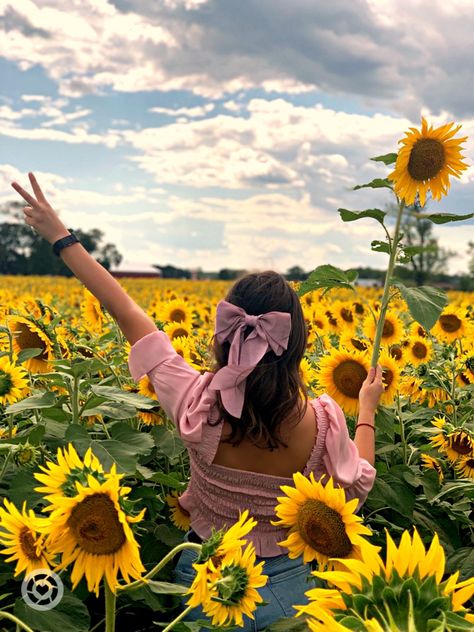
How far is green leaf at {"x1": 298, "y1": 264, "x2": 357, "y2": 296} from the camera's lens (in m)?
2.88

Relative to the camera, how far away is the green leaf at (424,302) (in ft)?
8.54

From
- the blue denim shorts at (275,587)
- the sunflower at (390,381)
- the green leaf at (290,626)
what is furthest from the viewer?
the sunflower at (390,381)

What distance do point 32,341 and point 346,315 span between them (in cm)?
282

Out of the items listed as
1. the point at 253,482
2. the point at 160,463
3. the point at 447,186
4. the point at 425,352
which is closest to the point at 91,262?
the point at 253,482

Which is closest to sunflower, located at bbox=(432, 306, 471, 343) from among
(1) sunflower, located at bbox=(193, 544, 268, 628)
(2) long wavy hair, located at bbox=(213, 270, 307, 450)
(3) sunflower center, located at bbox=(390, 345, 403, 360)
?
(3) sunflower center, located at bbox=(390, 345, 403, 360)

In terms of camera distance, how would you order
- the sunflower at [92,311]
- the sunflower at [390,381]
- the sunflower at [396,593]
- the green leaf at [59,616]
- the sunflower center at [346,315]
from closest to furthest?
the sunflower at [396,593], the green leaf at [59,616], the sunflower at [390,381], the sunflower at [92,311], the sunflower center at [346,315]

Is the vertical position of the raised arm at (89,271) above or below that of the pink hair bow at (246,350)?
above

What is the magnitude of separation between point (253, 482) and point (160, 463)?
99 centimetres

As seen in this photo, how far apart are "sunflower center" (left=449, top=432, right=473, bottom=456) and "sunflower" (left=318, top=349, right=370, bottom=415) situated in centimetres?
42

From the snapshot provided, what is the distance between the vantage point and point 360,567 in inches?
40.4

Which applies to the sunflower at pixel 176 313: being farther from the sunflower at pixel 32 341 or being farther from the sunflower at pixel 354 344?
the sunflower at pixel 32 341

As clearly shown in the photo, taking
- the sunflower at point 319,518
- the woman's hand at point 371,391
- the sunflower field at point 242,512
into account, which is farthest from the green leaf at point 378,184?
the sunflower at point 319,518

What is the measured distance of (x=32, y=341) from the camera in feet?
10.7

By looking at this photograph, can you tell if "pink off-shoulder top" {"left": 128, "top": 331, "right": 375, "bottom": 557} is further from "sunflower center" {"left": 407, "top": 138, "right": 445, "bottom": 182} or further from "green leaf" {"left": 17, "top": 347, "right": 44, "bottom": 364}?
"sunflower center" {"left": 407, "top": 138, "right": 445, "bottom": 182}
